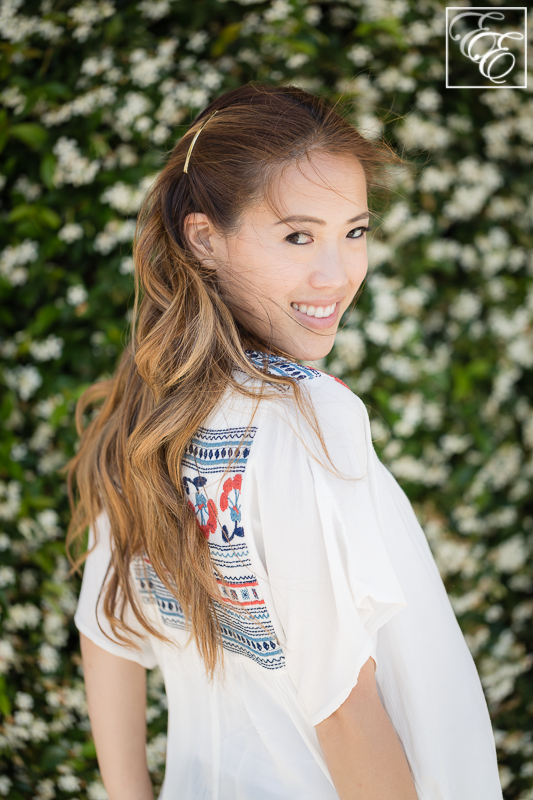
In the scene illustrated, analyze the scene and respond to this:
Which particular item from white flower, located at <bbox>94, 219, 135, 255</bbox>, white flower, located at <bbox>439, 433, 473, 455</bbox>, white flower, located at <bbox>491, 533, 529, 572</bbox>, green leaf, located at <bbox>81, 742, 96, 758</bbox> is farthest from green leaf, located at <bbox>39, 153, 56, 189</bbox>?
white flower, located at <bbox>491, 533, 529, 572</bbox>

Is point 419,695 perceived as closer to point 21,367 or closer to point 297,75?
point 21,367

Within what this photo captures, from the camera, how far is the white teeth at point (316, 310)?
3.06 feet

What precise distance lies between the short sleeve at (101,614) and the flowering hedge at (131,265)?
808 mm

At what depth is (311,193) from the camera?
86 centimetres

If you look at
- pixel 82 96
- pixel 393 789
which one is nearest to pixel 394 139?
pixel 82 96

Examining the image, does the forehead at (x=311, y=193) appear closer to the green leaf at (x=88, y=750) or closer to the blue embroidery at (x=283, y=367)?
the blue embroidery at (x=283, y=367)

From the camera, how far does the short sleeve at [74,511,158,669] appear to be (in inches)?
43.9

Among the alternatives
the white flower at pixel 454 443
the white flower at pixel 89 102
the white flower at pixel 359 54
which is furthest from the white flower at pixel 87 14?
the white flower at pixel 454 443

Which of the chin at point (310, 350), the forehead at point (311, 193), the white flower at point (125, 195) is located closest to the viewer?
the forehead at point (311, 193)

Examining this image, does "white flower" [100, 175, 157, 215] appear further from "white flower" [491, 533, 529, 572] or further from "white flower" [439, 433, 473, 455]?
"white flower" [491, 533, 529, 572]

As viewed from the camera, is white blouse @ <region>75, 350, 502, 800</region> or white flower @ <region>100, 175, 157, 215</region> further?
white flower @ <region>100, 175, 157, 215</region>

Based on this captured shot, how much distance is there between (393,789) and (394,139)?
6.40ft

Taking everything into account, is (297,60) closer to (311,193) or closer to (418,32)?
(418,32)

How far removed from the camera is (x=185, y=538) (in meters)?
0.87
